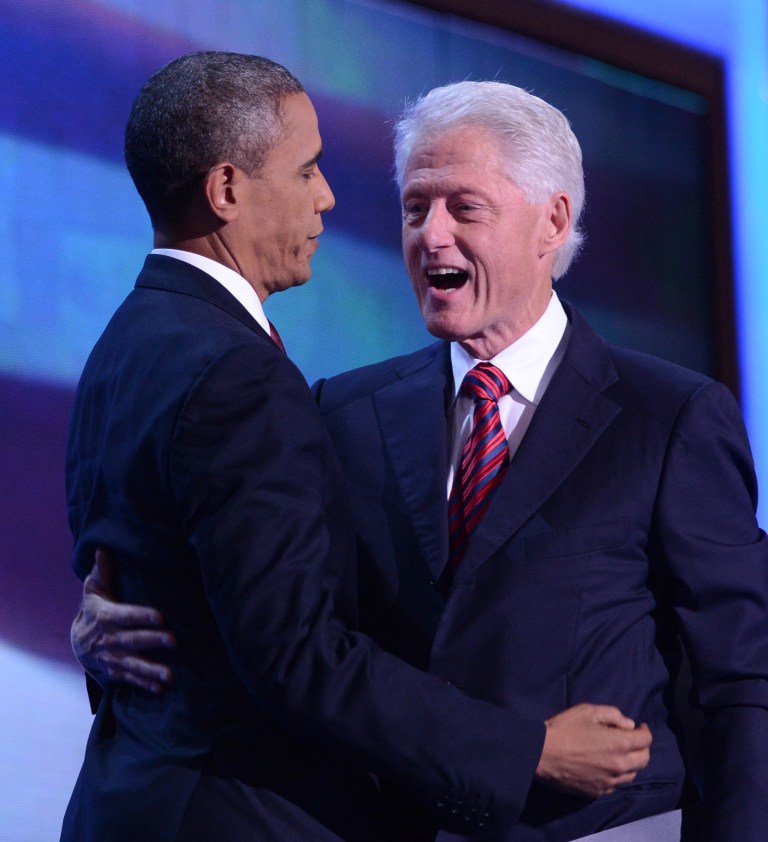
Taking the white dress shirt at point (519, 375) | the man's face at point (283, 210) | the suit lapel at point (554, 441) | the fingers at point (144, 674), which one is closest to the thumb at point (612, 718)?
the suit lapel at point (554, 441)

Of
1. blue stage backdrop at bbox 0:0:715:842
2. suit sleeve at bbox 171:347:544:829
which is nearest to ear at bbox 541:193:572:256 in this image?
suit sleeve at bbox 171:347:544:829

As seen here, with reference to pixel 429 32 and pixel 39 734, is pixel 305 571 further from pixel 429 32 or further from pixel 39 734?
pixel 429 32

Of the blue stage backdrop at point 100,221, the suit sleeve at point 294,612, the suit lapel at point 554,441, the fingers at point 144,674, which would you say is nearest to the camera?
the suit sleeve at point 294,612

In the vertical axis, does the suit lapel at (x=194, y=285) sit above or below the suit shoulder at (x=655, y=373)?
below

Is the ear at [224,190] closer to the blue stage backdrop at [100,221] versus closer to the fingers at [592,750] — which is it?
the fingers at [592,750]

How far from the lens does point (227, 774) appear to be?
4.03ft

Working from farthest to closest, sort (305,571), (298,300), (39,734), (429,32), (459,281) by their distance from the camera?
1. (429,32)
2. (298,300)
3. (39,734)
4. (459,281)
5. (305,571)

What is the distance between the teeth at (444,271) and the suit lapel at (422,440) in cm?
12

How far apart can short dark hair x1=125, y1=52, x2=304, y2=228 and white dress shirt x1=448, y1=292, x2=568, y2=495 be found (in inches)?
18.7

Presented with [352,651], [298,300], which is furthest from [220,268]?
[298,300]

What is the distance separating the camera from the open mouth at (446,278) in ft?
5.59

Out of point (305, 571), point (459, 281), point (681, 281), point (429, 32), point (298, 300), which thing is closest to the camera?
point (305, 571)

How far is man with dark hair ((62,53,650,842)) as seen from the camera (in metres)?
1.16

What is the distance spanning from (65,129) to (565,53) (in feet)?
3.99
